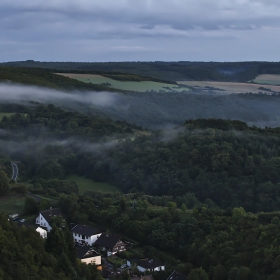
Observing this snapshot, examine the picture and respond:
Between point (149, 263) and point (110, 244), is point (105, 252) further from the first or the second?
point (149, 263)

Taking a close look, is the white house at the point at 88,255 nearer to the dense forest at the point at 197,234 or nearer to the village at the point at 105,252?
the village at the point at 105,252

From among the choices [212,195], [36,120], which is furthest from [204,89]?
[212,195]

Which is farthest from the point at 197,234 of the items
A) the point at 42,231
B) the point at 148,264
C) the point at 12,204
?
the point at 12,204

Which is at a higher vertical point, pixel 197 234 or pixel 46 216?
pixel 46 216

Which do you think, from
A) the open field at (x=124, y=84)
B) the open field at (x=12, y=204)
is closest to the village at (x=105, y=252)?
the open field at (x=12, y=204)

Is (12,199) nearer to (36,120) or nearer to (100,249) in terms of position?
(100,249)
